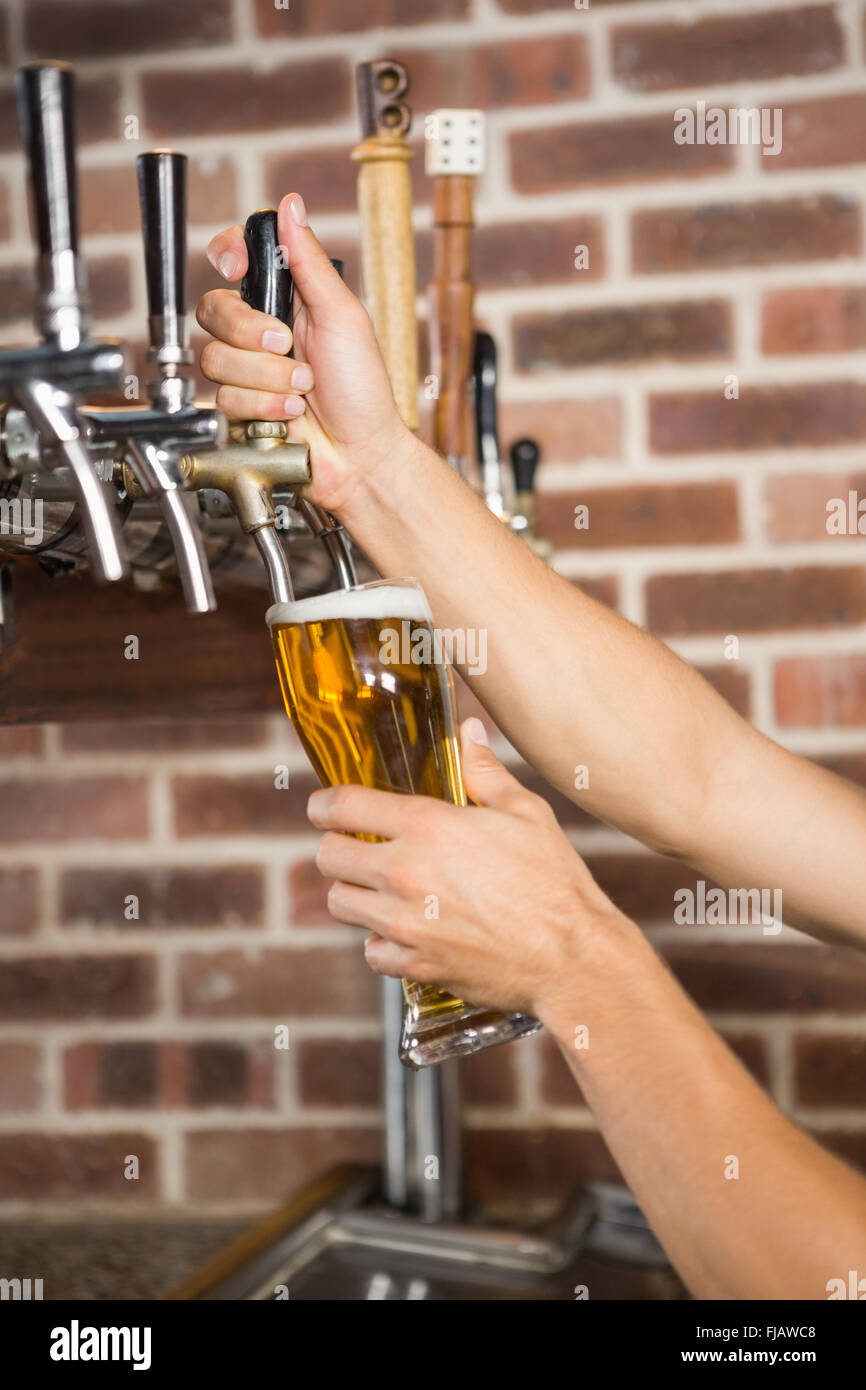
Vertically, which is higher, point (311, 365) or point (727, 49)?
point (727, 49)

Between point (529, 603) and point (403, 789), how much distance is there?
23 cm

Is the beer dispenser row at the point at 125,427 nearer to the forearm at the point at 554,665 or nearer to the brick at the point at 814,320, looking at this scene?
the forearm at the point at 554,665

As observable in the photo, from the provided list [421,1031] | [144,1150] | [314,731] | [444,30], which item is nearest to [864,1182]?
[421,1031]

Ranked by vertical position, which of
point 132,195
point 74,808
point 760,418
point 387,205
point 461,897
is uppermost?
point 132,195

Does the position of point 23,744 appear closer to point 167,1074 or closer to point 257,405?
point 167,1074

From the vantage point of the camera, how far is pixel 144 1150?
1.10 metres

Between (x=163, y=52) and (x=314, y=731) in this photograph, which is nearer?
(x=314, y=731)

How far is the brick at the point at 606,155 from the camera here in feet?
3.43

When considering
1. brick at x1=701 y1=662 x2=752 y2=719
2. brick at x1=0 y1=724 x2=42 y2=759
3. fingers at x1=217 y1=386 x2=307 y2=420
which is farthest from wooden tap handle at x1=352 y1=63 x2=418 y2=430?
brick at x1=0 y1=724 x2=42 y2=759

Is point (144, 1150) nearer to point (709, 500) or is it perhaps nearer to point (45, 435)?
point (709, 500)

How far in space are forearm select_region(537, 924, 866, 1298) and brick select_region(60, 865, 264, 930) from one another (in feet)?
2.05

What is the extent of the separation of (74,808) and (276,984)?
25cm

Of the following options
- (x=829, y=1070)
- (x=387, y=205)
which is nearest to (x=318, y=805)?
(x=387, y=205)

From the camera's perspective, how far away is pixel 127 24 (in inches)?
43.1
